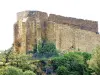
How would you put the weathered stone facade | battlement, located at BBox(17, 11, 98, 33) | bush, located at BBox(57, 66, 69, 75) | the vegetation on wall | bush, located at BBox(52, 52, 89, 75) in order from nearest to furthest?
1. the vegetation on wall
2. bush, located at BBox(57, 66, 69, 75)
3. bush, located at BBox(52, 52, 89, 75)
4. the weathered stone facade
5. battlement, located at BBox(17, 11, 98, 33)

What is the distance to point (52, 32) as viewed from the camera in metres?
108

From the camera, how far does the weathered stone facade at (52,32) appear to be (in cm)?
10600

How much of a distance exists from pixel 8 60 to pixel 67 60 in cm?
734

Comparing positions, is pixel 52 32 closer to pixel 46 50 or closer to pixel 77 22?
pixel 46 50

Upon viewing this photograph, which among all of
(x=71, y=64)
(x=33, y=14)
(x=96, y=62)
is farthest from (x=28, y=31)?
(x=96, y=62)

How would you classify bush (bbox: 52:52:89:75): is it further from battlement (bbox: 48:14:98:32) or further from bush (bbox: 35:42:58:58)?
battlement (bbox: 48:14:98:32)

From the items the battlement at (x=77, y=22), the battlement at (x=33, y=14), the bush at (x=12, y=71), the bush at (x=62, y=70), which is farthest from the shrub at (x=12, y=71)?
the battlement at (x=77, y=22)

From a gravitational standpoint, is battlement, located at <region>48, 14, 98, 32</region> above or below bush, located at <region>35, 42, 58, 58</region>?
above

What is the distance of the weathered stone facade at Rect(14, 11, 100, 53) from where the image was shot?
348 feet

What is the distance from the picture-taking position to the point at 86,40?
366ft

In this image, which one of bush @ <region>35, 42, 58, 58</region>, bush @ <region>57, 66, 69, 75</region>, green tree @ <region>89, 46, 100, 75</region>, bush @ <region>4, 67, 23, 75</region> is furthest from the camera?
bush @ <region>35, 42, 58, 58</region>

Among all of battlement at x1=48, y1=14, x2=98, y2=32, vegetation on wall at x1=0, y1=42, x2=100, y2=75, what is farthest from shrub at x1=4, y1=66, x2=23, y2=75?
battlement at x1=48, y1=14, x2=98, y2=32

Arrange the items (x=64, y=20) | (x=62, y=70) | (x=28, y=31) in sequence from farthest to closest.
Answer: (x=64, y=20) < (x=28, y=31) < (x=62, y=70)

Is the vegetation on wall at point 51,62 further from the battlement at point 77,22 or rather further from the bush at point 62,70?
the battlement at point 77,22
